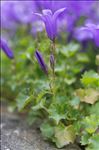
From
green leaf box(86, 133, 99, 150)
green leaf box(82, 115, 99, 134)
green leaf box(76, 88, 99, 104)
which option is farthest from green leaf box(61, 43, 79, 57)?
green leaf box(86, 133, 99, 150)

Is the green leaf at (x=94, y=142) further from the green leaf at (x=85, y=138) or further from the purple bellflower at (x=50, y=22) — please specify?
the purple bellflower at (x=50, y=22)

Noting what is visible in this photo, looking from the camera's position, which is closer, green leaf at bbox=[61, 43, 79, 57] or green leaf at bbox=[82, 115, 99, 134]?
green leaf at bbox=[82, 115, 99, 134]

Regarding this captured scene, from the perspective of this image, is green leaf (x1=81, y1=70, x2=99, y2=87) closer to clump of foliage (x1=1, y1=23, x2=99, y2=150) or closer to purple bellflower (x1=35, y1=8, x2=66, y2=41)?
clump of foliage (x1=1, y1=23, x2=99, y2=150)

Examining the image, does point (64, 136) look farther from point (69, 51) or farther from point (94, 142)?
point (69, 51)

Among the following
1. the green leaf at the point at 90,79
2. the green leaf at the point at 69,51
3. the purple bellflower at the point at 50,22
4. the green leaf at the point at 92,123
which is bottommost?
the green leaf at the point at 92,123

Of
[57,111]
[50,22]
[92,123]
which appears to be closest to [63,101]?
[57,111]

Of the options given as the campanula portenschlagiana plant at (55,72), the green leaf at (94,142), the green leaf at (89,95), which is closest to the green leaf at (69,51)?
the campanula portenschlagiana plant at (55,72)
